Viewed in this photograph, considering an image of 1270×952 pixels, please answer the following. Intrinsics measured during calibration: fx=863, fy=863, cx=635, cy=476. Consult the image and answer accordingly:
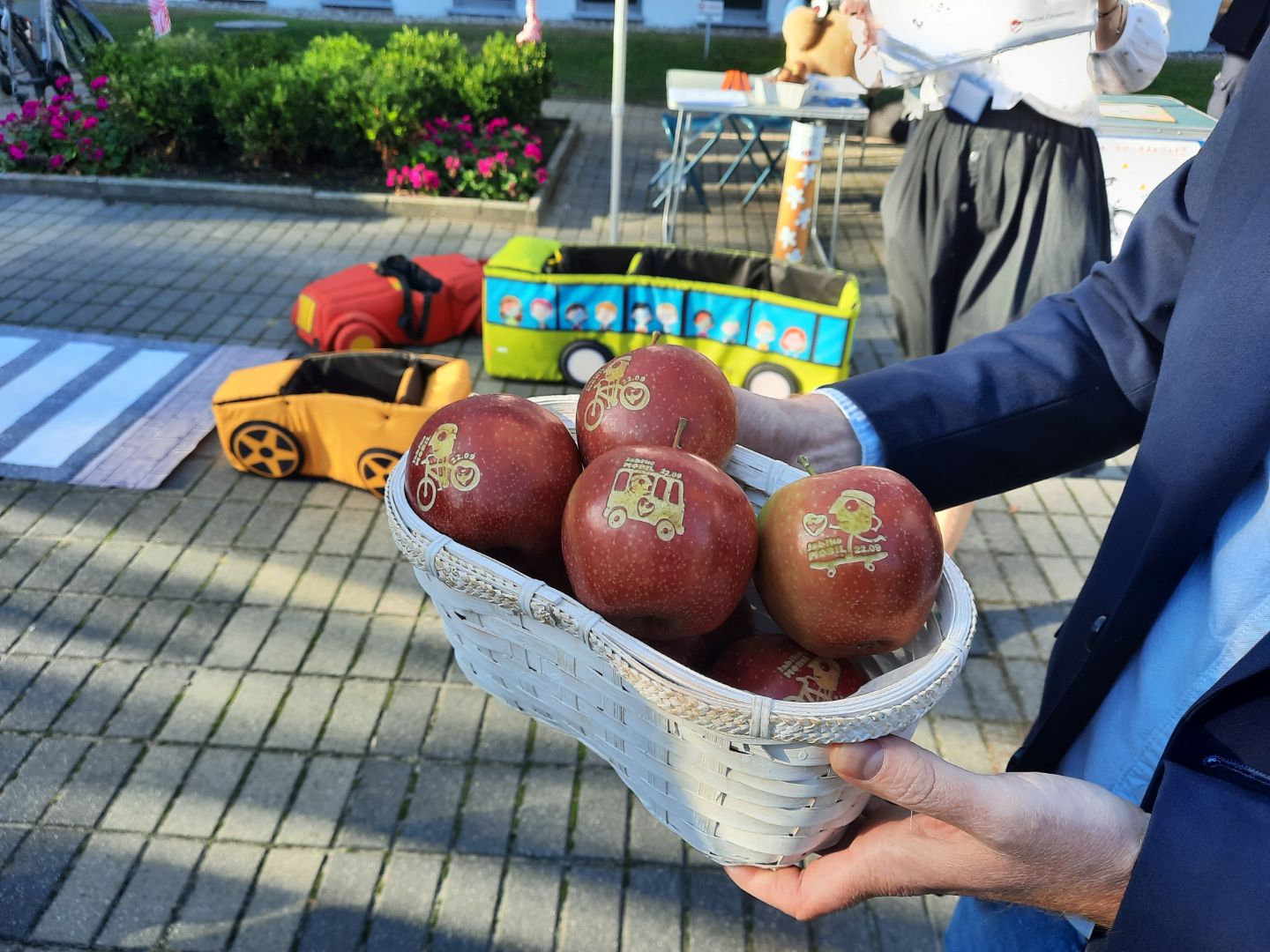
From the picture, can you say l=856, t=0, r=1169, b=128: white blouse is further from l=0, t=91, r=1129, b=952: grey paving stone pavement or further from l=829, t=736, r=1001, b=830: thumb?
l=829, t=736, r=1001, b=830: thumb

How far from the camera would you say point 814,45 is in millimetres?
7273

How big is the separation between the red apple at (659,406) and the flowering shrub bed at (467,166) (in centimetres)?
648

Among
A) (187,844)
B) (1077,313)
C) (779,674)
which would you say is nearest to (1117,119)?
(1077,313)

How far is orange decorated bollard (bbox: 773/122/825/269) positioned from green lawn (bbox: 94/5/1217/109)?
655cm

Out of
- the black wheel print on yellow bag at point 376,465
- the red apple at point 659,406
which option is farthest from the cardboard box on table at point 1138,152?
the red apple at point 659,406

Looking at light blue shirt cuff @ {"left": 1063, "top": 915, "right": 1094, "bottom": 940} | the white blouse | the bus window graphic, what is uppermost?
the white blouse

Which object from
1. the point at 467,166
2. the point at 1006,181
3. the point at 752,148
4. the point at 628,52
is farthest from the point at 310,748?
the point at 628,52

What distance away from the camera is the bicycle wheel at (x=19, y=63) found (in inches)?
331

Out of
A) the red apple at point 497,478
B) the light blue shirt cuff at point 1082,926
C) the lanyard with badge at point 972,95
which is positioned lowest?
the light blue shirt cuff at point 1082,926

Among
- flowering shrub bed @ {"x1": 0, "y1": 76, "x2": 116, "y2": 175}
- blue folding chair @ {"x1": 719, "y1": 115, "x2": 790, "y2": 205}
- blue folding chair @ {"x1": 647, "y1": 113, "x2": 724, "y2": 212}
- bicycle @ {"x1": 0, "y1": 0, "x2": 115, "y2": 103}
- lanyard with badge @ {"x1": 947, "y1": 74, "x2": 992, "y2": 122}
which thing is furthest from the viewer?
bicycle @ {"x1": 0, "y1": 0, "x2": 115, "y2": 103}

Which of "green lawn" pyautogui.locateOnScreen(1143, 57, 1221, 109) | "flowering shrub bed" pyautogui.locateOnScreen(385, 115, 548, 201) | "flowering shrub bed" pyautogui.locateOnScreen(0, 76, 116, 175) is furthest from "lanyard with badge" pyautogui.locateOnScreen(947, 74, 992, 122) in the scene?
"green lawn" pyautogui.locateOnScreen(1143, 57, 1221, 109)

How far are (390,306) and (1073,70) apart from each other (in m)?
3.68

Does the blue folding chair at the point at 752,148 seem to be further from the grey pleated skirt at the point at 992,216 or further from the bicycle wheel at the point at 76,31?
the bicycle wheel at the point at 76,31

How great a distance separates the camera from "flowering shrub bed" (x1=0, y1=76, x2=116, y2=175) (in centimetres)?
762
